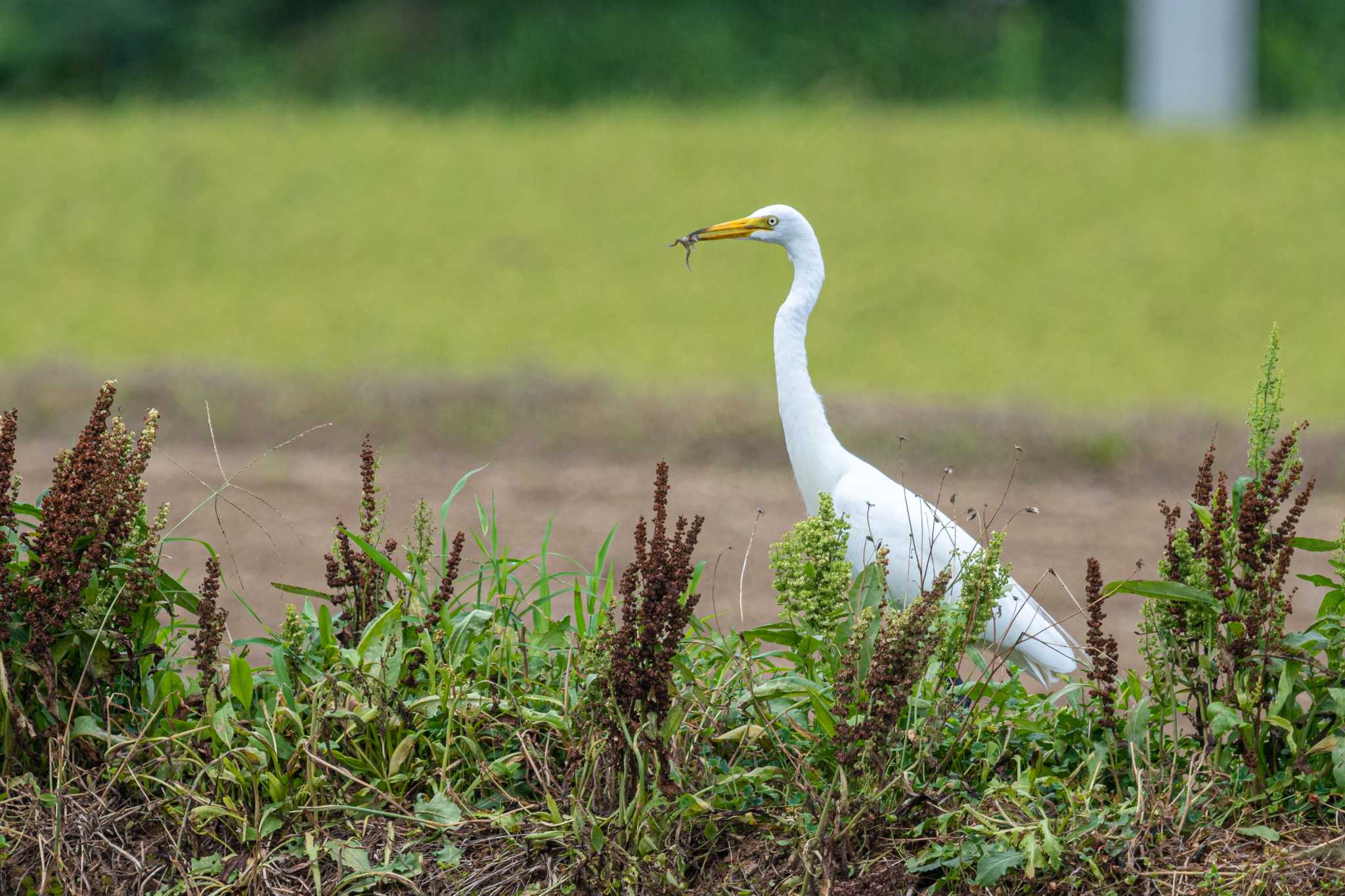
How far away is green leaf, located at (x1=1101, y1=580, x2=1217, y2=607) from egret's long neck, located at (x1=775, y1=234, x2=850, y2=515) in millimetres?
1072

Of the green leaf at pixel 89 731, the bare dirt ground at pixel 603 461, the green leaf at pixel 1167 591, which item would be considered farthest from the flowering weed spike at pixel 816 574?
the bare dirt ground at pixel 603 461

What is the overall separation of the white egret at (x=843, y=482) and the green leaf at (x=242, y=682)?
4.31ft

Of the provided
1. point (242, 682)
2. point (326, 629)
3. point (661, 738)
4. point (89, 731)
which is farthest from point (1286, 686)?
point (89, 731)

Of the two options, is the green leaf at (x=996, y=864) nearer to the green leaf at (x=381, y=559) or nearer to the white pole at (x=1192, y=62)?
the green leaf at (x=381, y=559)

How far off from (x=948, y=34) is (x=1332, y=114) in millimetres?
4214

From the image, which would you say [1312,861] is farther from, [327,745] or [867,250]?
[867,250]

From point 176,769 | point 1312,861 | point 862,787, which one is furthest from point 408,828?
point 1312,861

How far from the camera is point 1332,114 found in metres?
16.1

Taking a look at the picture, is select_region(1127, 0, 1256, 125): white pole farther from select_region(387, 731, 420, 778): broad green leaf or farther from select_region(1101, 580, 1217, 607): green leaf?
select_region(387, 731, 420, 778): broad green leaf

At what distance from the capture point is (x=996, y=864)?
2.37 meters

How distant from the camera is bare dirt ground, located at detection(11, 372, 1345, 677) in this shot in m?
6.47

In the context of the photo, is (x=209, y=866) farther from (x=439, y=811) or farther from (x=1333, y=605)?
(x=1333, y=605)

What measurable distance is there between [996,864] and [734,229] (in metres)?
1.53

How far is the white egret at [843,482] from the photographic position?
135 inches
